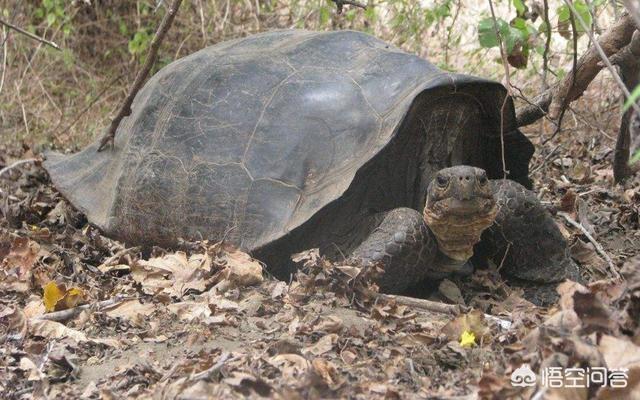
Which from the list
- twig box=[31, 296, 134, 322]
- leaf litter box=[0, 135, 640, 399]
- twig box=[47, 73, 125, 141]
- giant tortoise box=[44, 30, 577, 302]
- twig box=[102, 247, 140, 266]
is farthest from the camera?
twig box=[47, 73, 125, 141]

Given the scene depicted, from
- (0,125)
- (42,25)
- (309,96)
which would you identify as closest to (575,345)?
(309,96)

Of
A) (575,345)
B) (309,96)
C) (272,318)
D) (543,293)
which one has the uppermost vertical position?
(309,96)

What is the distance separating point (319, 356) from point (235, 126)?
2019 mm

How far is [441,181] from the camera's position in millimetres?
4137

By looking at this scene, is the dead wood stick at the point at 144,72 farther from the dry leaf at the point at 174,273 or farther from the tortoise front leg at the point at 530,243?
the tortoise front leg at the point at 530,243

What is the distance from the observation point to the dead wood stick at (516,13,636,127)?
4.67m

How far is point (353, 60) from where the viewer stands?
4.89m

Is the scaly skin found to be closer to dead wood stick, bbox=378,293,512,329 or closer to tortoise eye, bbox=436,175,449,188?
tortoise eye, bbox=436,175,449,188

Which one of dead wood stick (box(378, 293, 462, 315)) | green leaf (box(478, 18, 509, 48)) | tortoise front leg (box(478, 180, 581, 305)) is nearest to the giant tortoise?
tortoise front leg (box(478, 180, 581, 305))

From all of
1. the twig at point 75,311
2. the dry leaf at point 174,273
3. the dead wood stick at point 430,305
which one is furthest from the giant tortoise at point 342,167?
the twig at point 75,311

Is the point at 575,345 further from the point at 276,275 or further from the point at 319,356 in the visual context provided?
the point at 276,275

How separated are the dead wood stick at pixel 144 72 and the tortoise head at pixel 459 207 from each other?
160 centimetres

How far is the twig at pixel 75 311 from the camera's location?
375 centimetres

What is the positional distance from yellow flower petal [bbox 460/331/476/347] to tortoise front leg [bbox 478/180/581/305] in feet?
4.51
